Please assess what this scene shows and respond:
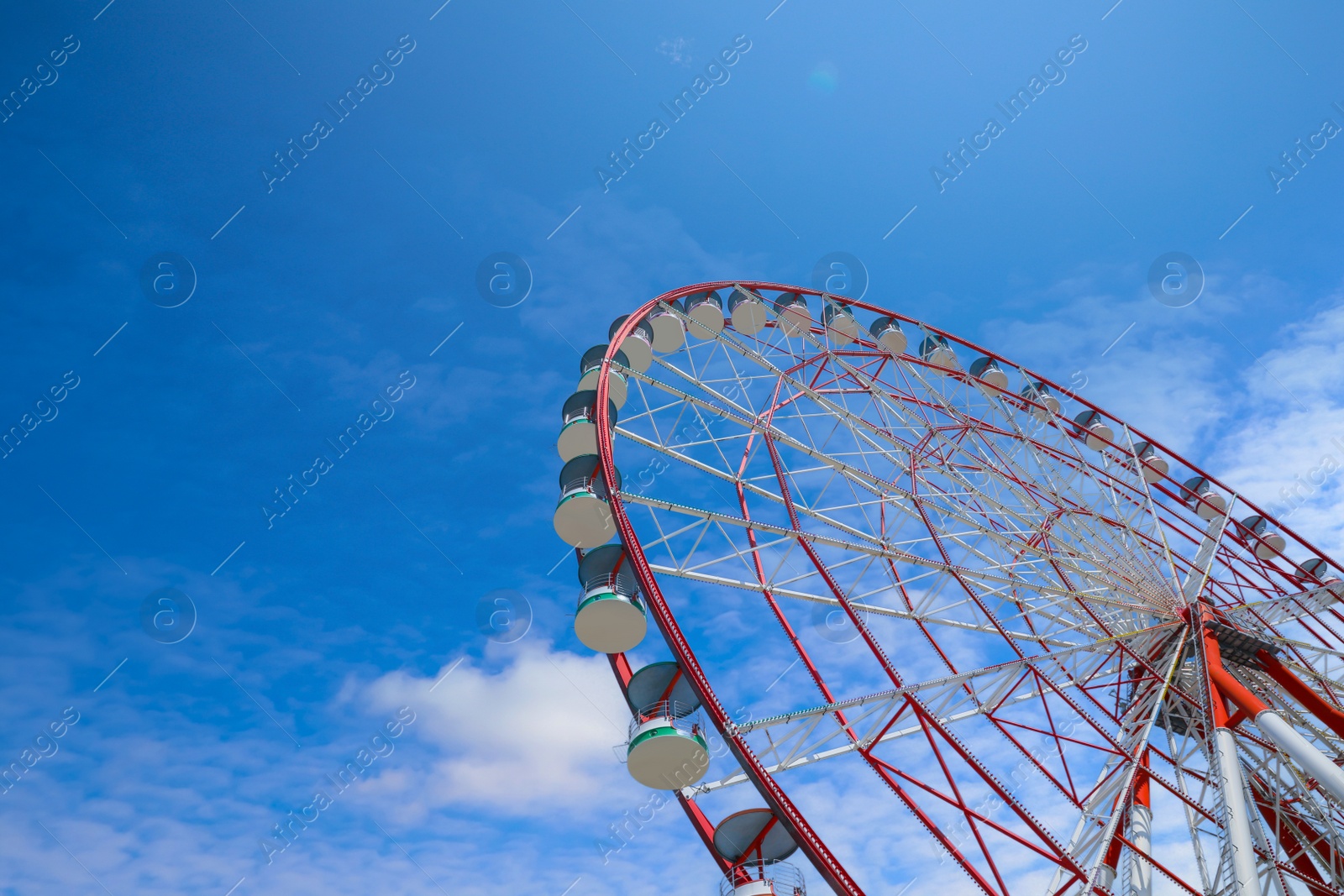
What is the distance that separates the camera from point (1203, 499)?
22.9m

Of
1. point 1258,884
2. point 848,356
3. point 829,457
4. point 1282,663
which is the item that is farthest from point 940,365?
point 1258,884

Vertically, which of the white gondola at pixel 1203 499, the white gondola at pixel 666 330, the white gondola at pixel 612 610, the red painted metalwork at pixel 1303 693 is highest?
the white gondola at pixel 666 330

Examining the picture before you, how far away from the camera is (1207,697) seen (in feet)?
44.8

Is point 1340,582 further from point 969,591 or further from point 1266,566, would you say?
point 969,591

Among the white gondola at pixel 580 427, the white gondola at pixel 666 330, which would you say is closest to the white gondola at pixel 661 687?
the white gondola at pixel 580 427

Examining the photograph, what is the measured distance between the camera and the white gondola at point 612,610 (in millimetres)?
10742

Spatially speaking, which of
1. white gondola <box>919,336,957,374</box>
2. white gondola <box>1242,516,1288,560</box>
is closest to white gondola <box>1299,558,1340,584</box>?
white gondola <box>1242,516,1288,560</box>

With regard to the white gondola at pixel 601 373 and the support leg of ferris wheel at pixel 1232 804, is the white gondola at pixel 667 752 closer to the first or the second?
the white gondola at pixel 601 373

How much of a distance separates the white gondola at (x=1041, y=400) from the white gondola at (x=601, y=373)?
41.1ft

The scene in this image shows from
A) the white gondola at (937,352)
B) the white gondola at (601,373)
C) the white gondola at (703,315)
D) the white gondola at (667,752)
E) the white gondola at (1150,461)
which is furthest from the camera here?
the white gondola at (1150,461)

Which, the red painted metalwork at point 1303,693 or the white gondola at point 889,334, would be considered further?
the white gondola at point 889,334

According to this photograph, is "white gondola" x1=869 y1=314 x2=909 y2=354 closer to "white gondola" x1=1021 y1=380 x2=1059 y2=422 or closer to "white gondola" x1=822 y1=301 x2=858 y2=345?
"white gondola" x1=822 y1=301 x2=858 y2=345

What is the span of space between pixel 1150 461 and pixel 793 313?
13.1 metres

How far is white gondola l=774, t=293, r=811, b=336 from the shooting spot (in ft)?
60.9
